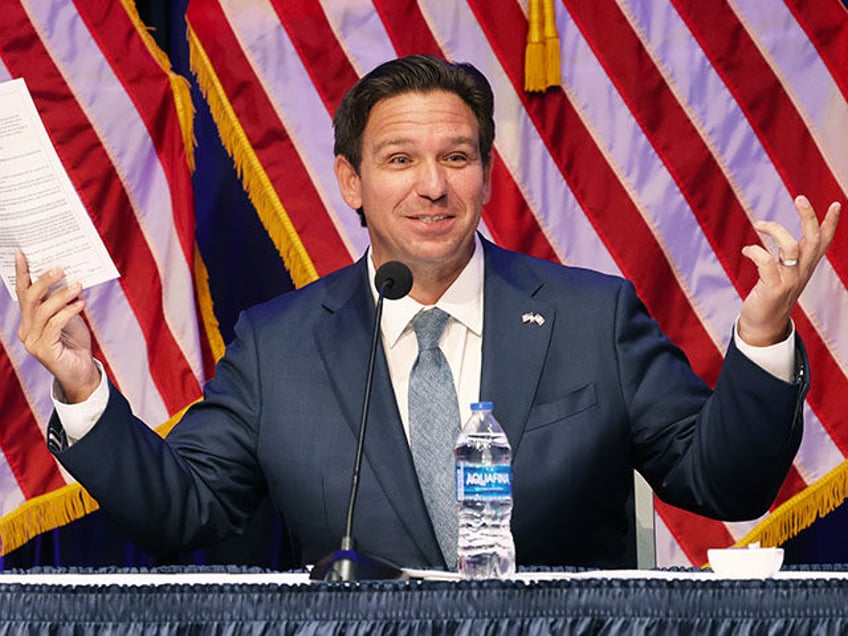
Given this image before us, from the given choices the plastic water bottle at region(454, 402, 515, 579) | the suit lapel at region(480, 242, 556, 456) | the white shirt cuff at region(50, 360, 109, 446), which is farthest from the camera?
the suit lapel at region(480, 242, 556, 456)

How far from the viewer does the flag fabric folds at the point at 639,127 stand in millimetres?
3455

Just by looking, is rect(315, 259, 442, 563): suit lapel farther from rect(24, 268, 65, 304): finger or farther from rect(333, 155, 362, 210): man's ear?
rect(24, 268, 65, 304): finger

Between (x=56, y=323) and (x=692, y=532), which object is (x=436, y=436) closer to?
(x=56, y=323)

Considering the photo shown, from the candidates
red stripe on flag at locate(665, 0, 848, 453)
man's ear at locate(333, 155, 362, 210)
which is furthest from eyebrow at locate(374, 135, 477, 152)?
red stripe on flag at locate(665, 0, 848, 453)

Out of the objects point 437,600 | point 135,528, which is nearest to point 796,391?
point 437,600

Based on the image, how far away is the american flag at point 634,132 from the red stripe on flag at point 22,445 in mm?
297

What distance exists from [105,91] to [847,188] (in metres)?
1.95

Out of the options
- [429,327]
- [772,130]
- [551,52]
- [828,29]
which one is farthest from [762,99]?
[429,327]

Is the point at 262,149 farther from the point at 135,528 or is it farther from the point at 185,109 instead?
the point at 135,528

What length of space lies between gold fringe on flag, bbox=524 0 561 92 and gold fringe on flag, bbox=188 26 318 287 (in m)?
0.72

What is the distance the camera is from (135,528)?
2166mm

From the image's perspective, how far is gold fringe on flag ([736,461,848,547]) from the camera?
339 centimetres

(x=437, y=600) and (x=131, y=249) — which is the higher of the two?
(x=131, y=249)

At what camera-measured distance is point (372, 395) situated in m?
2.30
